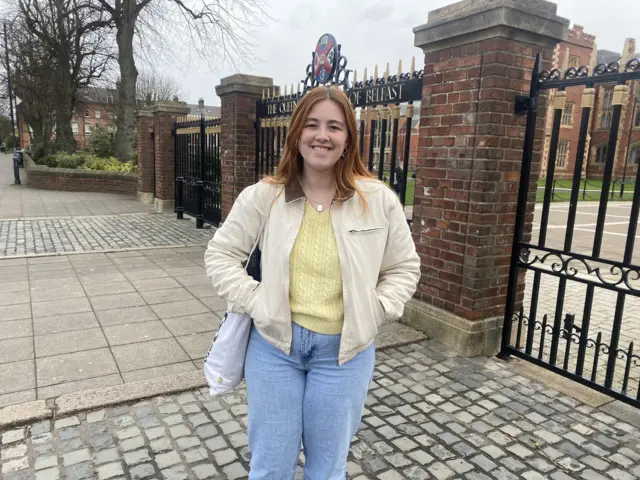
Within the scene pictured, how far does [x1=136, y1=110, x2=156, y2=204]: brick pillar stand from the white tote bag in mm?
12799

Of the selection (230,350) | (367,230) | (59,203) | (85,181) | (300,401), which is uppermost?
(367,230)

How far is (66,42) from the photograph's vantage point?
70.7 feet

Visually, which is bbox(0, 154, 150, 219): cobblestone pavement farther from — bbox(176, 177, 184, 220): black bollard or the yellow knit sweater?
the yellow knit sweater

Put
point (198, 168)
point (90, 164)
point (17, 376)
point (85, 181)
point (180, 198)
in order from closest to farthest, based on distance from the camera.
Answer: point (17, 376) < point (198, 168) < point (180, 198) < point (85, 181) < point (90, 164)

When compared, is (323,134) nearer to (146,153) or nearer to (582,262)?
(582,262)

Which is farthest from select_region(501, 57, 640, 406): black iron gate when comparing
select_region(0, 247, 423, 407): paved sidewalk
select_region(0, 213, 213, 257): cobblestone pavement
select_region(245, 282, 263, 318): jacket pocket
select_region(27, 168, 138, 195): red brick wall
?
select_region(27, 168, 138, 195): red brick wall

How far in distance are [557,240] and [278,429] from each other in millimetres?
11130

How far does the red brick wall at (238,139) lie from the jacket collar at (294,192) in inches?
257

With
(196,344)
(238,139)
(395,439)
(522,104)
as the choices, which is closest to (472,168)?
(522,104)

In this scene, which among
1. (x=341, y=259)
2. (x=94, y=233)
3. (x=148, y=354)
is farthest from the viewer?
(x=94, y=233)

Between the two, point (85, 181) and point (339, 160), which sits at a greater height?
point (339, 160)

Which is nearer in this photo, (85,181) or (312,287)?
A: (312,287)

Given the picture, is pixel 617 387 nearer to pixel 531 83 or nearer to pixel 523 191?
pixel 523 191

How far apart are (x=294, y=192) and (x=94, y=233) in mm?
8746
